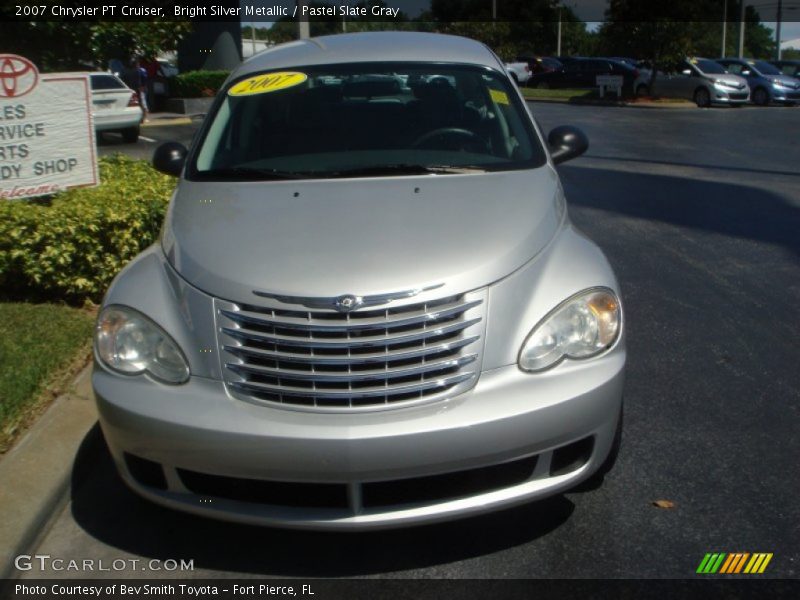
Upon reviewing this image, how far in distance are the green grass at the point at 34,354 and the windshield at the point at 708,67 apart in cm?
2866

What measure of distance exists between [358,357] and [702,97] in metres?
29.6

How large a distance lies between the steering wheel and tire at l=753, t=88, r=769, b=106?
95.5ft

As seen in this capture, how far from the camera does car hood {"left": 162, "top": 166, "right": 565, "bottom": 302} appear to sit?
3.32m

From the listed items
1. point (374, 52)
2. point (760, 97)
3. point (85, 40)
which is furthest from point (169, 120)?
point (374, 52)

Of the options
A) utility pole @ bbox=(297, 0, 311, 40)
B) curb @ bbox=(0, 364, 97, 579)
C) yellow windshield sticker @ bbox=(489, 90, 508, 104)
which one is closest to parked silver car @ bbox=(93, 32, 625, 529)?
curb @ bbox=(0, 364, 97, 579)

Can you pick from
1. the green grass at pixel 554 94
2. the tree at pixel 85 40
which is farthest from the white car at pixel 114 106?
the green grass at pixel 554 94

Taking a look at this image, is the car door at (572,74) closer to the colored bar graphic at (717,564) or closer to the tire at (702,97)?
the tire at (702,97)

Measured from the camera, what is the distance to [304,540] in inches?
144

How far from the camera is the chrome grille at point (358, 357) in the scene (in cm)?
319

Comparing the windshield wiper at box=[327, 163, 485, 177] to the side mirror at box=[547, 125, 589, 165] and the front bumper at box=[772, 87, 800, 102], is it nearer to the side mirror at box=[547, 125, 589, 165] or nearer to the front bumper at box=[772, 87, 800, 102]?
the side mirror at box=[547, 125, 589, 165]

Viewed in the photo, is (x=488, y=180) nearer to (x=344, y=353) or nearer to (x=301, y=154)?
(x=301, y=154)

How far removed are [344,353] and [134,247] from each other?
3.52m

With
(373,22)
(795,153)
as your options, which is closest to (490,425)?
(795,153)

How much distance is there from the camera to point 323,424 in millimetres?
3107
